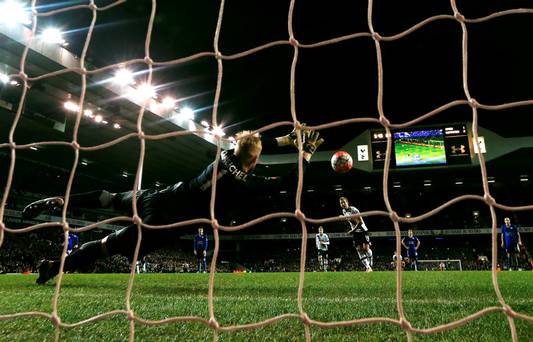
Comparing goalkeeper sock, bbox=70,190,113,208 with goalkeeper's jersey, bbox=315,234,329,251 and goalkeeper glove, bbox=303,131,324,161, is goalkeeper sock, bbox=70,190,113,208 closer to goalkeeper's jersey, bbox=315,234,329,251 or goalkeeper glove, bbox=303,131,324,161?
goalkeeper glove, bbox=303,131,324,161

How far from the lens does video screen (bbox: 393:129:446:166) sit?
15.1m

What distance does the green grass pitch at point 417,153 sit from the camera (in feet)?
49.6

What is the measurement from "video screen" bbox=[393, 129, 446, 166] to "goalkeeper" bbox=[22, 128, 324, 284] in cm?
1306

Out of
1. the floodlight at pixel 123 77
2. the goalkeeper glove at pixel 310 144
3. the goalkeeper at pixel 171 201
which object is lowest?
the goalkeeper at pixel 171 201

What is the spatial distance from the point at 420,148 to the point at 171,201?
14.0m

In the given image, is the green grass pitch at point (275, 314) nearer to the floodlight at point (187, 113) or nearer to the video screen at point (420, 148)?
the video screen at point (420, 148)

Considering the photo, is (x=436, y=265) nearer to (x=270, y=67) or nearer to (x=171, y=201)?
(x=270, y=67)

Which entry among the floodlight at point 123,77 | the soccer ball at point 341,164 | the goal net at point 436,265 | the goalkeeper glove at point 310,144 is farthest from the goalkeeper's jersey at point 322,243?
the goal net at point 436,265

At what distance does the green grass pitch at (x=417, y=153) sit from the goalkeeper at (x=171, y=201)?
1303 cm

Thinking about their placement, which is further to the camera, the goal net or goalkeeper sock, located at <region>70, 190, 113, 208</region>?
the goal net

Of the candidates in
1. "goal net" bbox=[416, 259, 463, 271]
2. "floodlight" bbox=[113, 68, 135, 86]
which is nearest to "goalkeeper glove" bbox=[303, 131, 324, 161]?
"floodlight" bbox=[113, 68, 135, 86]

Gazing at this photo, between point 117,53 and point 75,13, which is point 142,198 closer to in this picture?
point 75,13

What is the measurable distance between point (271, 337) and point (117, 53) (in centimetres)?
1174

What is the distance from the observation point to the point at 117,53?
11.9m
